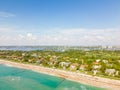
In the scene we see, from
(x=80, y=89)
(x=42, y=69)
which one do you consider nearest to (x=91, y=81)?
(x=80, y=89)

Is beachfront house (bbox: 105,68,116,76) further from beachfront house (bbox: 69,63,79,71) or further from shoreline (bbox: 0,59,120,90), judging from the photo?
beachfront house (bbox: 69,63,79,71)

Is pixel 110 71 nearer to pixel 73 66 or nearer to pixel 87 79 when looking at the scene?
pixel 87 79

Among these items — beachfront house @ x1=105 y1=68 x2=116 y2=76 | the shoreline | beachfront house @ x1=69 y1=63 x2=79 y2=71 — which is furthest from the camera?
beachfront house @ x1=69 y1=63 x2=79 y2=71

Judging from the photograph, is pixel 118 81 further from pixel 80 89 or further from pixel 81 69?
pixel 81 69

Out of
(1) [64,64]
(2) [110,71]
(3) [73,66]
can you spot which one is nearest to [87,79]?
(2) [110,71]

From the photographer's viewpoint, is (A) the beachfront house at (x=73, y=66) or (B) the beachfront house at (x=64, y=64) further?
(B) the beachfront house at (x=64, y=64)

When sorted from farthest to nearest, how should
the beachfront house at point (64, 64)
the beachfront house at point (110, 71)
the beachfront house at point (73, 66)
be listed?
the beachfront house at point (64, 64)
the beachfront house at point (73, 66)
the beachfront house at point (110, 71)

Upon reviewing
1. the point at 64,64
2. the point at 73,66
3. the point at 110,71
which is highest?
the point at 64,64

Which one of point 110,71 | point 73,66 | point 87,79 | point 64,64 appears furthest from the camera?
point 64,64

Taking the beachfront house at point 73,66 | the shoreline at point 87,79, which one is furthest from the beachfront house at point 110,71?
the beachfront house at point 73,66

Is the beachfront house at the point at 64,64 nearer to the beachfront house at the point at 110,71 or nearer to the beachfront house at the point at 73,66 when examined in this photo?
the beachfront house at the point at 73,66

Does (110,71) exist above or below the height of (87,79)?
above

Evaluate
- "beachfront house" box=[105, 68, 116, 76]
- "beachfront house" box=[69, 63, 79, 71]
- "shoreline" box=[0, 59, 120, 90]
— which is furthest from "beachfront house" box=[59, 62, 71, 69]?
"beachfront house" box=[105, 68, 116, 76]
